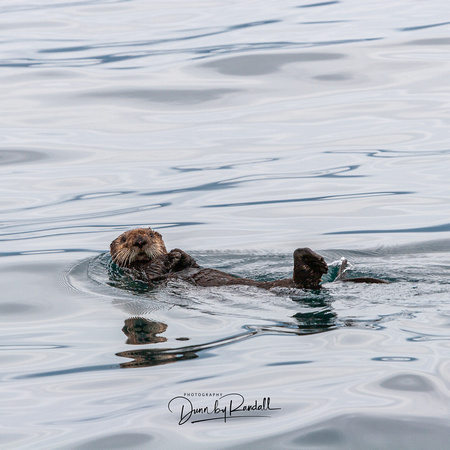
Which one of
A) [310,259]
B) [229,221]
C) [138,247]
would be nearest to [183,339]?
[310,259]

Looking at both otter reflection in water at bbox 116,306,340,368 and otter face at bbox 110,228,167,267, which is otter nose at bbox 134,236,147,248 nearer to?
otter face at bbox 110,228,167,267

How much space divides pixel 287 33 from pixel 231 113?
5.73 m

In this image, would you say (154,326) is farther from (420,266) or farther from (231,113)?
(231,113)

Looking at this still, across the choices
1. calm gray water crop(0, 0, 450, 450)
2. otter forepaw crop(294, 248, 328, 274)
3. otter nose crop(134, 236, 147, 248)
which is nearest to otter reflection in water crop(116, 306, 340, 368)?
calm gray water crop(0, 0, 450, 450)

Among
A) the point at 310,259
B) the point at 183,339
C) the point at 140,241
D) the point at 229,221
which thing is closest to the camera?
the point at 183,339

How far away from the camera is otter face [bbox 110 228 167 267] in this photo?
721 cm

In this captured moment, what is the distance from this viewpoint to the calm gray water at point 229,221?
4.45 metres

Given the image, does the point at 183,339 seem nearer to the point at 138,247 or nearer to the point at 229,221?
the point at 138,247

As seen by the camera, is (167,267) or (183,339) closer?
(183,339)

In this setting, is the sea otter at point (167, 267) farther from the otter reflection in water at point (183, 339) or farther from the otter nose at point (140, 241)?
the otter reflection in water at point (183, 339)

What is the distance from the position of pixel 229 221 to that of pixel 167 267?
2384 millimetres

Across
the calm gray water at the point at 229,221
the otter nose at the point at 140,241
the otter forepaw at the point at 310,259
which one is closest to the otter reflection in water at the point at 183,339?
the calm gray water at the point at 229,221

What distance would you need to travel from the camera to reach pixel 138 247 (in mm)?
7211

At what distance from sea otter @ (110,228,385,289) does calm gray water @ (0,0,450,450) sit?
0.13 metres
